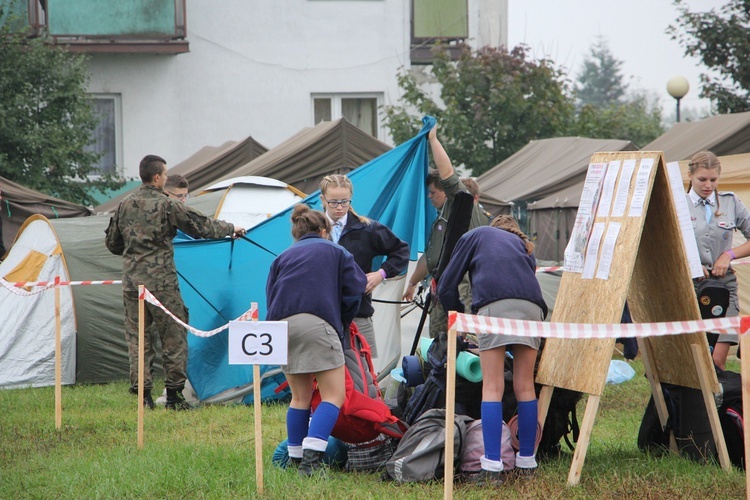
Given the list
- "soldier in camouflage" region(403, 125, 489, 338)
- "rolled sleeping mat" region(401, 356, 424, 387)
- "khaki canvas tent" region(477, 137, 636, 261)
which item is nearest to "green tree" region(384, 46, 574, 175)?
"khaki canvas tent" region(477, 137, 636, 261)

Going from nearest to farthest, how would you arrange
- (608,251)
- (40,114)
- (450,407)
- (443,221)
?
(450,407) → (608,251) → (443,221) → (40,114)

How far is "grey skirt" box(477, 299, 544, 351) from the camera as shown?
16.4ft

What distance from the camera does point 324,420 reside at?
521cm

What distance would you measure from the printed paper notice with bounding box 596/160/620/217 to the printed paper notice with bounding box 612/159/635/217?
1.9 inches

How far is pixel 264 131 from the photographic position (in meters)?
21.5

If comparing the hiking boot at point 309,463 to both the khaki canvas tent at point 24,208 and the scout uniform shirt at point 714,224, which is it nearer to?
the scout uniform shirt at point 714,224

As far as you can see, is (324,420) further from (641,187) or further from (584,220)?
(641,187)

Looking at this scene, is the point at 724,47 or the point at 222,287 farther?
the point at 724,47

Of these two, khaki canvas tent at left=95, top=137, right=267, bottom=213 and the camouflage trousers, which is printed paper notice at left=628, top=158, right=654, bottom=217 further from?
khaki canvas tent at left=95, top=137, right=267, bottom=213

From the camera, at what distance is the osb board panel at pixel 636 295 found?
4973 millimetres

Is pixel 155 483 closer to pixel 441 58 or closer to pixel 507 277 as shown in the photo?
pixel 507 277

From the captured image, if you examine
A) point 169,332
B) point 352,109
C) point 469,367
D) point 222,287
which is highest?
point 352,109

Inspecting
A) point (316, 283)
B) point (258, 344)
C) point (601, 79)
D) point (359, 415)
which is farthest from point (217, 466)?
point (601, 79)

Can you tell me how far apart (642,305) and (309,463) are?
2179mm
